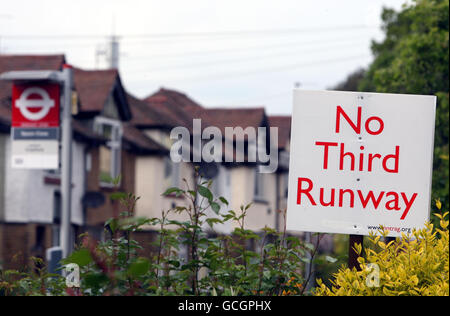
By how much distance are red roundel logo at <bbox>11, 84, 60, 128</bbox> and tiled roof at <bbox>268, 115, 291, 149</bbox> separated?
109 ft

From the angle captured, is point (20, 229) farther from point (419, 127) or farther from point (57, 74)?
point (419, 127)

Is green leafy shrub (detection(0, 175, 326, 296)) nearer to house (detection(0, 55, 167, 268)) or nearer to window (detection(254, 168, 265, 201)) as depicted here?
house (detection(0, 55, 167, 268))

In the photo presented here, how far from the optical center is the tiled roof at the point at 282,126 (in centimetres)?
5259

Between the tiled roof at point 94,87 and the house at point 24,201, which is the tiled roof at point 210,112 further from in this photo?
the house at point 24,201

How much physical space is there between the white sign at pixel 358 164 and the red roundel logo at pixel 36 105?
14170 mm

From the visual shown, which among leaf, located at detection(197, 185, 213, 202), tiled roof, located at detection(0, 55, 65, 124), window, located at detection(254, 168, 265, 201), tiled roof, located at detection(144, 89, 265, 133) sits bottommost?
window, located at detection(254, 168, 265, 201)

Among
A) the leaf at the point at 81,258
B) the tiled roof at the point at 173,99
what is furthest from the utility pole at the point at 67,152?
the tiled roof at the point at 173,99

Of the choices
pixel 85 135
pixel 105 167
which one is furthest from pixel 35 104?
pixel 105 167

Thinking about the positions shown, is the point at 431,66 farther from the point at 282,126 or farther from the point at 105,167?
the point at 282,126

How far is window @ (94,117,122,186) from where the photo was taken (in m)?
33.7

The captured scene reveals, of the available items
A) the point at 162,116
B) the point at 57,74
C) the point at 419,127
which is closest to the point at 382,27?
the point at 162,116

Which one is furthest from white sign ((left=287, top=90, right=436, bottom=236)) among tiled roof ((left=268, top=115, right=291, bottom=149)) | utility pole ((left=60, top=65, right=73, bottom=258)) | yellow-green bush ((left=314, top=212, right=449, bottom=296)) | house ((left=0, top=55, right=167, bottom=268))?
tiled roof ((left=268, top=115, right=291, bottom=149))

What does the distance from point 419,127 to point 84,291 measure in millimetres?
2217

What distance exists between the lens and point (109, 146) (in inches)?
1367
